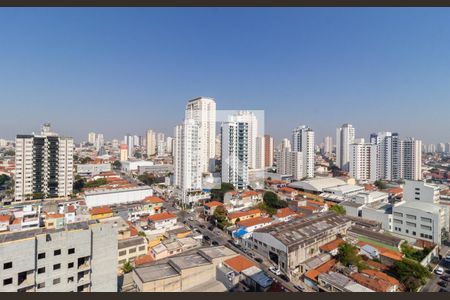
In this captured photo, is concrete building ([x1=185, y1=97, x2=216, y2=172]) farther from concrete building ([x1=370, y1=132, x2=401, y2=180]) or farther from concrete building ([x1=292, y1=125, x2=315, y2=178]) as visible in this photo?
concrete building ([x1=370, y1=132, x2=401, y2=180])

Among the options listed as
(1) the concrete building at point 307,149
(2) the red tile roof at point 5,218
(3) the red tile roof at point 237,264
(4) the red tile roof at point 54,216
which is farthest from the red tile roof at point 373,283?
(1) the concrete building at point 307,149

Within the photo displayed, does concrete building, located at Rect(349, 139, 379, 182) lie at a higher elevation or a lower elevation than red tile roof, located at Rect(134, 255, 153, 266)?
higher

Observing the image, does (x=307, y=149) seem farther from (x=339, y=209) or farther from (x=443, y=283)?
(x=443, y=283)

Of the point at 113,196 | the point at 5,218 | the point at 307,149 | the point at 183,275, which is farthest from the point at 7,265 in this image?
the point at 307,149

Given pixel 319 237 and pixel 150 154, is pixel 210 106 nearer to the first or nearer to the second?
pixel 319 237

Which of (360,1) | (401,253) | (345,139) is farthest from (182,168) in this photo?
(345,139)

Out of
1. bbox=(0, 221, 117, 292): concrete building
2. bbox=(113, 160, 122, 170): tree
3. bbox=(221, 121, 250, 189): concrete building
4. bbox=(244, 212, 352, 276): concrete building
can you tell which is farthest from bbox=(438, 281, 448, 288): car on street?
bbox=(113, 160, 122, 170): tree
